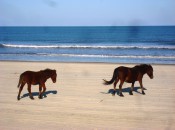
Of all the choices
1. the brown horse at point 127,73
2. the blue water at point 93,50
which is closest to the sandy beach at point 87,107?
the brown horse at point 127,73

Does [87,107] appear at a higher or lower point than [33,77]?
lower

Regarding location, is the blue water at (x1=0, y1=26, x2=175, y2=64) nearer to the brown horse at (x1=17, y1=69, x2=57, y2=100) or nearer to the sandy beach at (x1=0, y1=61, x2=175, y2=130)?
the sandy beach at (x1=0, y1=61, x2=175, y2=130)

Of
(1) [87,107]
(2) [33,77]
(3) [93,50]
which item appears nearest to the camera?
(1) [87,107]

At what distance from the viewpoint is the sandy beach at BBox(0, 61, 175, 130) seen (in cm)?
762

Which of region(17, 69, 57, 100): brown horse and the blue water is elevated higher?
the blue water

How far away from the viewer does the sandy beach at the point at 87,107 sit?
7.62 meters

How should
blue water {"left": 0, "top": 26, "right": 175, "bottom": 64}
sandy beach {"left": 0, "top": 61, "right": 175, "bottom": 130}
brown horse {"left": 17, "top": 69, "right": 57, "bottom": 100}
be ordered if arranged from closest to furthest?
1. sandy beach {"left": 0, "top": 61, "right": 175, "bottom": 130}
2. brown horse {"left": 17, "top": 69, "right": 57, "bottom": 100}
3. blue water {"left": 0, "top": 26, "right": 175, "bottom": 64}

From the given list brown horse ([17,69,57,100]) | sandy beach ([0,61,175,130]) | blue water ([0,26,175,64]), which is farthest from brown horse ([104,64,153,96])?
blue water ([0,26,175,64])

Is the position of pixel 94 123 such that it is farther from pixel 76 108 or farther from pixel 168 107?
pixel 168 107

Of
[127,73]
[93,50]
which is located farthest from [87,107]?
[93,50]

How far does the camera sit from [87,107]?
9219 millimetres

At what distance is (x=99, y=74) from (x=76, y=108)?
20.9 feet

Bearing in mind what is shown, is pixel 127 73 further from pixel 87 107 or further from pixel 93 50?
pixel 93 50

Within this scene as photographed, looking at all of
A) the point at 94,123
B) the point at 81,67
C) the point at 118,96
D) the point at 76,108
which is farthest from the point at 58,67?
the point at 94,123
